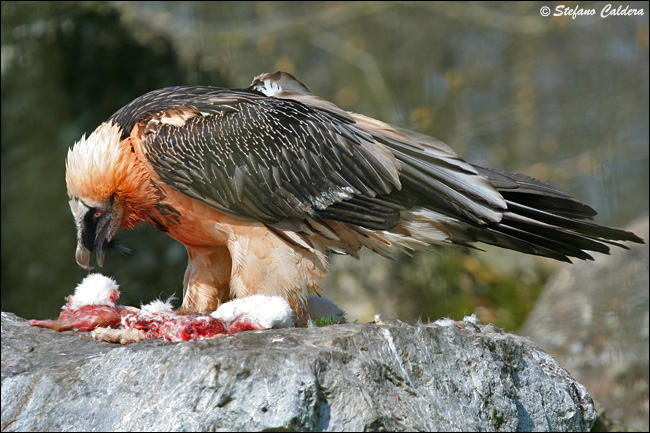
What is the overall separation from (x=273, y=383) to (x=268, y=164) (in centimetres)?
187

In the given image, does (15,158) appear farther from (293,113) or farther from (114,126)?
(293,113)

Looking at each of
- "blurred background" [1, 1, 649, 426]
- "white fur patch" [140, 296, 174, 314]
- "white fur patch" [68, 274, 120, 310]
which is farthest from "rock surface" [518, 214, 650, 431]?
"white fur patch" [68, 274, 120, 310]

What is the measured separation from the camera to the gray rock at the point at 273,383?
334 centimetres

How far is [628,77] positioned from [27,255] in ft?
28.2

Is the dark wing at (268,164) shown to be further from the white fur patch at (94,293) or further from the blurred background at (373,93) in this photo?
the blurred background at (373,93)

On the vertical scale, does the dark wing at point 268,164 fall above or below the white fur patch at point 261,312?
above

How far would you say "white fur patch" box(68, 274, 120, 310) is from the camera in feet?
15.2

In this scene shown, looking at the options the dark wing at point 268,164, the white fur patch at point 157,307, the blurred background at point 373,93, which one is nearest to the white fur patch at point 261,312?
the white fur patch at point 157,307

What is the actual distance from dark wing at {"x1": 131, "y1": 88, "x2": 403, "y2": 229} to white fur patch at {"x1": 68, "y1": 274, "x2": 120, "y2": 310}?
78 centimetres

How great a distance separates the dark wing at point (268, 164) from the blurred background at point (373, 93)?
4562 mm

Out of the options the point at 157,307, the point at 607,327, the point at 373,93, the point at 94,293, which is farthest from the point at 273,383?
the point at 373,93

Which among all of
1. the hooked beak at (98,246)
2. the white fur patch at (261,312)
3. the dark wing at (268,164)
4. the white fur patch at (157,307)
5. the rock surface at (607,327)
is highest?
the dark wing at (268,164)

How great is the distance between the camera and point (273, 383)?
336 cm

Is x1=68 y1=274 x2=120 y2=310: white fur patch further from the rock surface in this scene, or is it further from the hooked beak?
the rock surface
